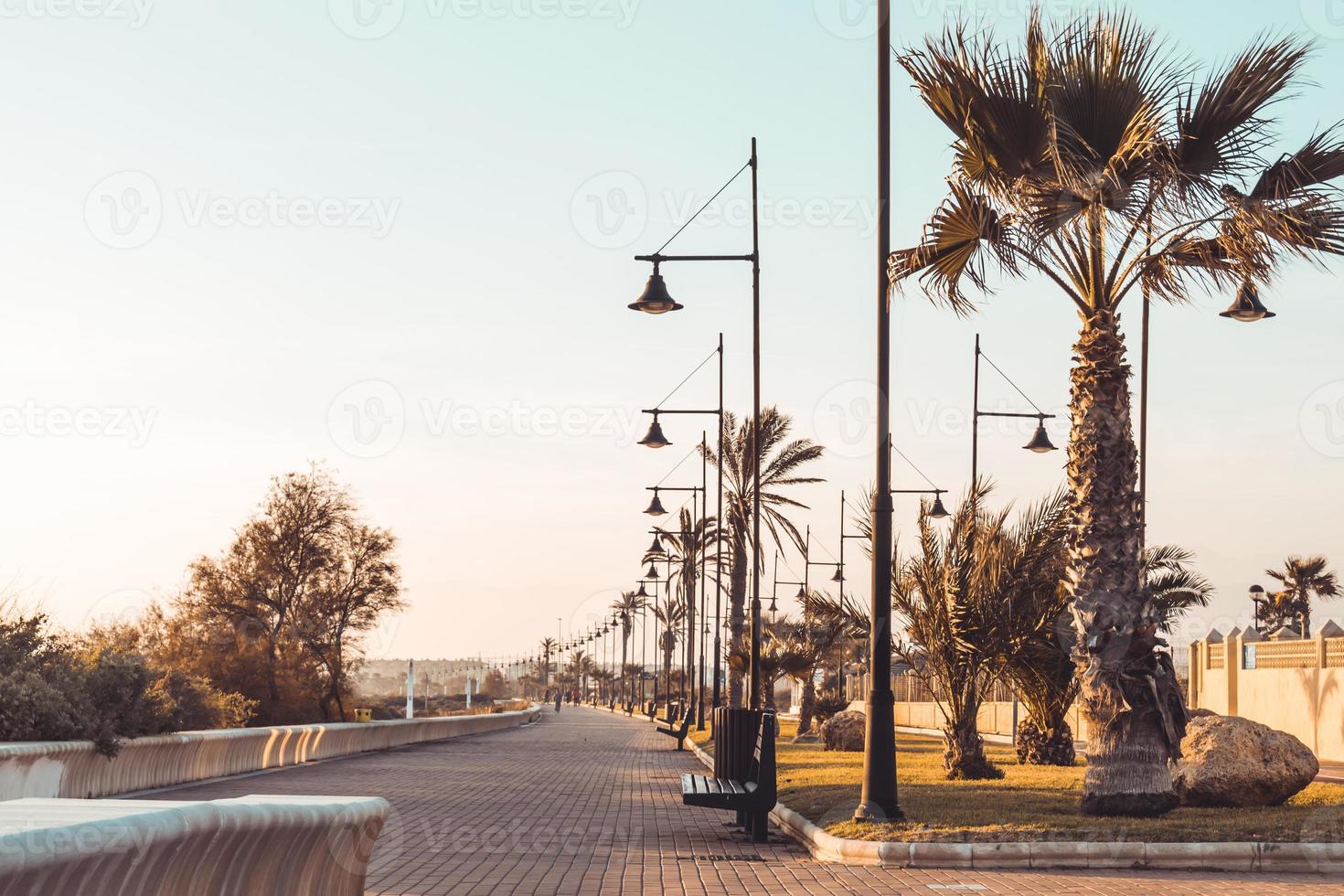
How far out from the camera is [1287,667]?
33.4 metres

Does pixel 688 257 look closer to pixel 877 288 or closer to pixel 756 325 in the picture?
pixel 756 325

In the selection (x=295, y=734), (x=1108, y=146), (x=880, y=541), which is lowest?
(x=295, y=734)

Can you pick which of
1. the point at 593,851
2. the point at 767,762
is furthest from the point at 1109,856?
the point at 593,851

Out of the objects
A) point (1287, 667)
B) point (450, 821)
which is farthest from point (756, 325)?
point (1287, 667)

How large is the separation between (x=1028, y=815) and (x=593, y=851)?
15.3 ft

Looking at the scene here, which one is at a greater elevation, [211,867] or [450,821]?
[211,867]

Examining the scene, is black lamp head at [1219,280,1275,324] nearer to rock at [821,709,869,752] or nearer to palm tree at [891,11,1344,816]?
palm tree at [891,11,1344,816]

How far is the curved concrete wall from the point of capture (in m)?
15.0

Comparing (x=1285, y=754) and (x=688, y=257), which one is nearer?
(x=1285, y=754)

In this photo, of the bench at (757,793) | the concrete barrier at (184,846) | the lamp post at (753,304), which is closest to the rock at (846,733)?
the lamp post at (753,304)

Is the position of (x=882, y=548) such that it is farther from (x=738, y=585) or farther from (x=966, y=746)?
(x=738, y=585)

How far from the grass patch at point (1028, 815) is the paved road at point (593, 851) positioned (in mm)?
951

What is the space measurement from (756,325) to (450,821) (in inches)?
518

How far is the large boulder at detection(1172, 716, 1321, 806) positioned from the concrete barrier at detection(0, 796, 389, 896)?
11.1m
